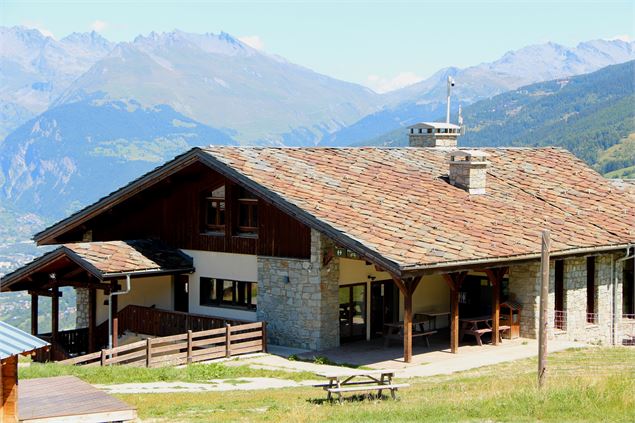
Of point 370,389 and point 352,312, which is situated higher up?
point 352,312

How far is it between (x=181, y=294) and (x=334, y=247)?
20.4 ft

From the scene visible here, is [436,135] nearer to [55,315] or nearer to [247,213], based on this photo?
[247,213]

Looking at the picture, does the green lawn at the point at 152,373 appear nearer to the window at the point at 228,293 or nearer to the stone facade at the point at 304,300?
the stone facade at the point at 304,300

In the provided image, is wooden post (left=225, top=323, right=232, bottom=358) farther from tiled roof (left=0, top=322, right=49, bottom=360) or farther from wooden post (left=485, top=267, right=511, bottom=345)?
tiled roof (left=0, top=322, right=49, bottom=360)

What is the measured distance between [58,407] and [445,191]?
17.5 metres

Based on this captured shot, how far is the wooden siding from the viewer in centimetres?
2816

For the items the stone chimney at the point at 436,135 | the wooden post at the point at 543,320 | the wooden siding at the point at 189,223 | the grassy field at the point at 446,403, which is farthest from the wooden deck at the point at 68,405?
the stone chimney at the point at 436,135

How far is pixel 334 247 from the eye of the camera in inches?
1068

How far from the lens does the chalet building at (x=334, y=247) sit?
26922 millimetres

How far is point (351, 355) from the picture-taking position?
26703mm

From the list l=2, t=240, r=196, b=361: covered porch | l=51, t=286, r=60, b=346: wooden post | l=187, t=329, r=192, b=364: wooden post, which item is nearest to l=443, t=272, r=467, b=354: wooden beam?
l=187, t=329, r=192, b=364: wooden post

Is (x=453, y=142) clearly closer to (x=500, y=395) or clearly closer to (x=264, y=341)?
(x=264, y=341)

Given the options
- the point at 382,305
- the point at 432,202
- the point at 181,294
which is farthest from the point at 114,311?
the point at 432,202

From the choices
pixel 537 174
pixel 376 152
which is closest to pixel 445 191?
pixel 376 152
